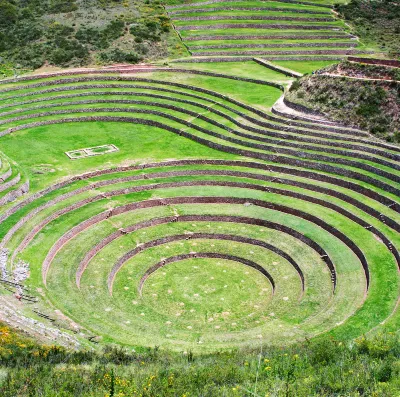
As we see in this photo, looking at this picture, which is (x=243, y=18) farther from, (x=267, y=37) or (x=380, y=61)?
(x=380, y=61)

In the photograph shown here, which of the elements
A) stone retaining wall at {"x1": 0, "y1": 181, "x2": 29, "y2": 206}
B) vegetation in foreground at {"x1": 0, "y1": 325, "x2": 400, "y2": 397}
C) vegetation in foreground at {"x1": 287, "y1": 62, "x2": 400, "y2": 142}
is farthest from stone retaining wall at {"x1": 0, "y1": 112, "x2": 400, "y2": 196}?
vegetation in foreground at {"x1": 0, "y1": 325, "x2": 400, "y2": 397}

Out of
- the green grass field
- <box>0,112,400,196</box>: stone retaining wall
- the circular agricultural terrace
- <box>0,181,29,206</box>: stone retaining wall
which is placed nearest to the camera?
the green grass field

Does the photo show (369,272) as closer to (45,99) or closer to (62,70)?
(45,99)

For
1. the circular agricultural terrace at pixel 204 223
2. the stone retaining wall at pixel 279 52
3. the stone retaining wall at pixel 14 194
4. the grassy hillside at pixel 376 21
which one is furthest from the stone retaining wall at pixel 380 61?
the stone retaining wall at pixel 14 194

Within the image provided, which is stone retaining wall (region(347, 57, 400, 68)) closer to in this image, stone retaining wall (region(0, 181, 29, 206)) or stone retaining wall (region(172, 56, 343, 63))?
stone retaining wall (region(172, 56, 343, 63))

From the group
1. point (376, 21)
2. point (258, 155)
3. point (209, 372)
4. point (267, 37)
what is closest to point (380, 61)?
point (258, 155)
